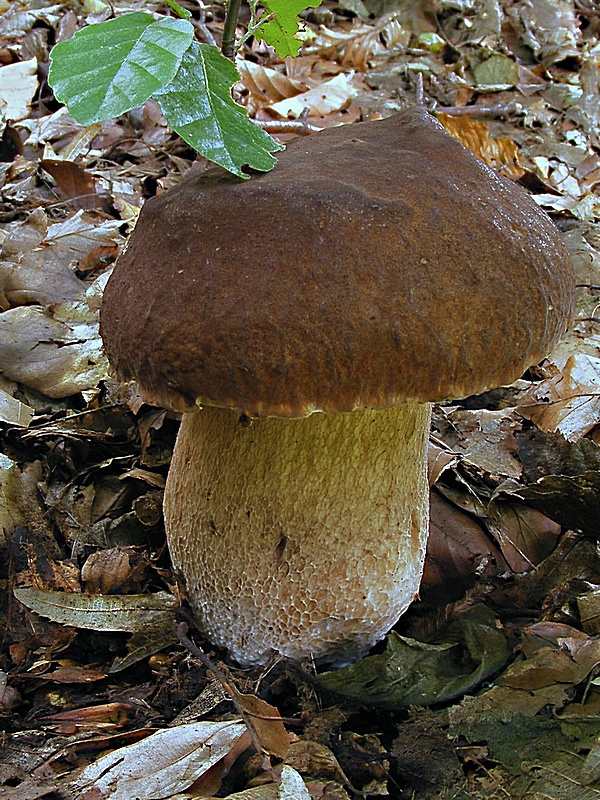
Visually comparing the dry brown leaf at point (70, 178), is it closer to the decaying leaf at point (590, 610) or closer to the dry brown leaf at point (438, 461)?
the dry brown leaf at point (438, 461)

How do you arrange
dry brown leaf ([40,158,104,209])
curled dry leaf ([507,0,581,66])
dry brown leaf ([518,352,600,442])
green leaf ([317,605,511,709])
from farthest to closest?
curled dry leaf ([507,0,581,66]) < dry brown leaf ([40,158,104,209]) < dry brown leaf ([518,352,600,442]) < green leaf ([317,605,511,709])

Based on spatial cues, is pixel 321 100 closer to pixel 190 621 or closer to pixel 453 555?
pixel 453 555

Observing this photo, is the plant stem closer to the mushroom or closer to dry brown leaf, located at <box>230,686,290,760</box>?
the mushroom

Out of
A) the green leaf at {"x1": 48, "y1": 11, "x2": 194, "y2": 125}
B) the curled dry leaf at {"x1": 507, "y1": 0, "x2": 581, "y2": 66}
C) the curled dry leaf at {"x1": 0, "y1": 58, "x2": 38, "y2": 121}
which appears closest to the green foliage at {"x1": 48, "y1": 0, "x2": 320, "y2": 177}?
the green leaf at {"x1": 48, "y1": 11, "x2": 194, "y2": 125}

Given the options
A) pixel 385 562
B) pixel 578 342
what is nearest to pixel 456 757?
pixel 385 562

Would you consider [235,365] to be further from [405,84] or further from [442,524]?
[405,84]

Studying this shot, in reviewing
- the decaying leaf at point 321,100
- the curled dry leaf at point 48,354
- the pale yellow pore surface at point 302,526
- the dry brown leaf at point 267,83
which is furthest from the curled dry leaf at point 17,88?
the pale yellow pore surface at point 302,526

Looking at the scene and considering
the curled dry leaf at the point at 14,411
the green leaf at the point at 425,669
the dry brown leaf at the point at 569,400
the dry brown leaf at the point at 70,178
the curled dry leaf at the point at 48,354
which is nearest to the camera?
the green leaf at the point at 425,669

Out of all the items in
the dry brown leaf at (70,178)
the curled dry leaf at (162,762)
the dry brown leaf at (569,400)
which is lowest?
the dry brown leaf at (569,400)
